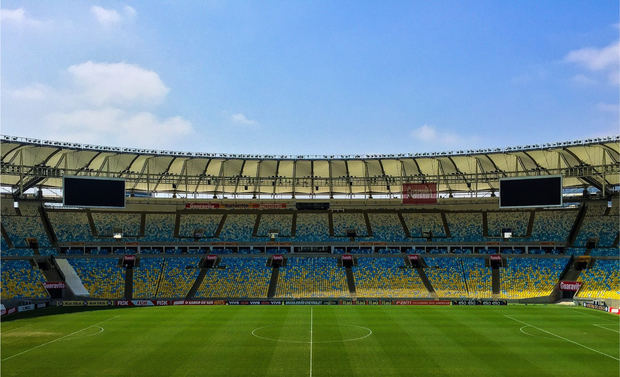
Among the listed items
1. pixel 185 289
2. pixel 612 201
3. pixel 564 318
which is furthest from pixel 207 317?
pixel 612 201

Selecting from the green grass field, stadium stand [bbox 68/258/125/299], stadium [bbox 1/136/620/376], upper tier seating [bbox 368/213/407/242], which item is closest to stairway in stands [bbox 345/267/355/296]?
stadium [bbox 1/136/620/376]

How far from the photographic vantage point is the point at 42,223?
6125cm

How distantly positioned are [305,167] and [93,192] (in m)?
23.2

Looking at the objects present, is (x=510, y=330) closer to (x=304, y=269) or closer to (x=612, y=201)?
(x=304, y=269)

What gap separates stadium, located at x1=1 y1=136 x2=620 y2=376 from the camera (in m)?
33.3

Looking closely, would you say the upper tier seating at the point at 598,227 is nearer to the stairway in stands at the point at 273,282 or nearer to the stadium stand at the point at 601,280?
the stadium stand at the point at 601,280

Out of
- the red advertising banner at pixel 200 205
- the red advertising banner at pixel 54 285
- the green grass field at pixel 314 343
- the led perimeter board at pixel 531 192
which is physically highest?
the led perimeter board at pixel 531 192

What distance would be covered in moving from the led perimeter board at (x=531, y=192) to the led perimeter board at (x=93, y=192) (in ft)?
127

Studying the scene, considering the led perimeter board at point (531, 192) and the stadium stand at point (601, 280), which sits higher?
the led perimeter board at point (531, 192)

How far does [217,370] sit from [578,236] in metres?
49.2

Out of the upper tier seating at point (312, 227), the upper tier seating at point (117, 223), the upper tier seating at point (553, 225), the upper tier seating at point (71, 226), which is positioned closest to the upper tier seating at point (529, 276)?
the upper tier seating at point (553, 225)

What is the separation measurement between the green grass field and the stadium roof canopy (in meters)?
15.6

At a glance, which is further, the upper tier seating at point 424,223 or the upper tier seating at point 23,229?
the upper tier seating at point 424,223

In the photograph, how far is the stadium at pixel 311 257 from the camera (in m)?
33.3
